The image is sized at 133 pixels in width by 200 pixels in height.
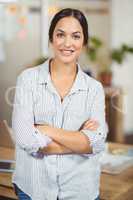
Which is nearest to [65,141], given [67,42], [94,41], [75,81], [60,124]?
[60,124]

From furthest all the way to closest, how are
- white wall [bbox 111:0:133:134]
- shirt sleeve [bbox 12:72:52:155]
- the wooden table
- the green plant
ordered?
white wall [bbox 111:0:133:134]
the green plant
the wooden table
shirt sleeve [bbox 12:72:52:155]

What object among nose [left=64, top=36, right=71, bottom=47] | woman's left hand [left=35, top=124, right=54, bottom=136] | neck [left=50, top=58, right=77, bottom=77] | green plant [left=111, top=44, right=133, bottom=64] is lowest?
green plant [left=111, top=44, right=133, bottom=64]

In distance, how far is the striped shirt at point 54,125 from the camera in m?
1.55

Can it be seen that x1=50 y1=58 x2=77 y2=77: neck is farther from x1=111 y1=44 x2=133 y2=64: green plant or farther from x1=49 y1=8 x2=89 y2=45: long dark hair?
x1=111 y1=44 x2=133 y2=64: green plant

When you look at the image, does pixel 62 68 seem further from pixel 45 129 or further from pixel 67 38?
pixel 45 129

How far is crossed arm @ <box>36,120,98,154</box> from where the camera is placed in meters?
1.55

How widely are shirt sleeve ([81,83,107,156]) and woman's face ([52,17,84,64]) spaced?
0.58ft

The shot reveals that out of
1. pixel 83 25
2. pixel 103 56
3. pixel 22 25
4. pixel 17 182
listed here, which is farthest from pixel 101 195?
pixel 103 56

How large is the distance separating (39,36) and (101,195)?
413cm

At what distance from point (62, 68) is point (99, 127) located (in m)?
0.27

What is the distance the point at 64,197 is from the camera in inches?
62.1

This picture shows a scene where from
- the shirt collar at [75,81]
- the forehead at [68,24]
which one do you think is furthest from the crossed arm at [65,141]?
the forehead at [68,24]

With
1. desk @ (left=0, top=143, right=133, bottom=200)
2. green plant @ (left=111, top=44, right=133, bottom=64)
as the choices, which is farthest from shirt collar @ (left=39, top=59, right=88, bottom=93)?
green plant @ (left=111, top=44, right=133, bottom=64)

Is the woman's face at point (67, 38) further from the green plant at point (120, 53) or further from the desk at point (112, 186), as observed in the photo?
the green plant at point (120, 53)
